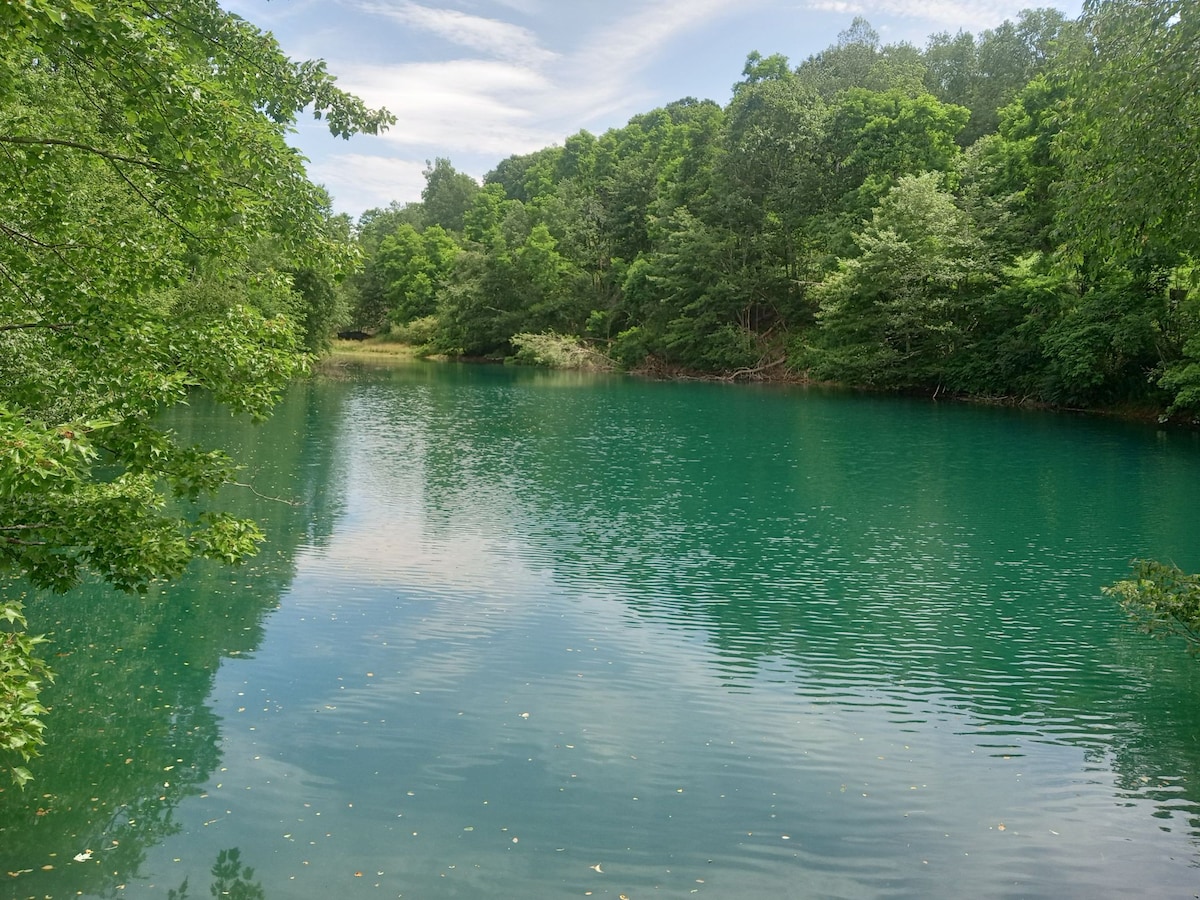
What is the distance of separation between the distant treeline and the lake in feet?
16.0

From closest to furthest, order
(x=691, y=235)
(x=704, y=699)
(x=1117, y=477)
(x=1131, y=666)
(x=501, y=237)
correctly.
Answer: (x=704, y=699) < (x=1131, y=666) < (x=1117, y=477) < (x=691, y=235) < (x=501, y=237)

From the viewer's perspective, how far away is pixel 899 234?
42.2 meters

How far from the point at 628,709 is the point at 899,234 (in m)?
37.8

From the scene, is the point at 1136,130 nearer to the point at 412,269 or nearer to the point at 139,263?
the point at 139,263

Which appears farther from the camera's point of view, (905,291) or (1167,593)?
(905,291)

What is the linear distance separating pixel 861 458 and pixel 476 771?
1984 cm

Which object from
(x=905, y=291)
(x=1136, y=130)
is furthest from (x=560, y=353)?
(x=1136, y=130)

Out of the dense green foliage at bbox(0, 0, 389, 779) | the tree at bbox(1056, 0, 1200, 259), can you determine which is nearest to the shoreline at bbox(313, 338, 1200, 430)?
the tree at bbox(1056, 0, 1200, 259)

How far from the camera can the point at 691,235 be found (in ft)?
181

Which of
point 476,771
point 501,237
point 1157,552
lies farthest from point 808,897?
point 501,237

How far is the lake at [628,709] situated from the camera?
6.30 meters

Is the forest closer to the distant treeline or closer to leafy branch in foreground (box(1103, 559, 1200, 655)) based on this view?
the distant treeline

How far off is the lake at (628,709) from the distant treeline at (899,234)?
4870 mm

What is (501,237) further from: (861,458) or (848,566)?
(848,566)
